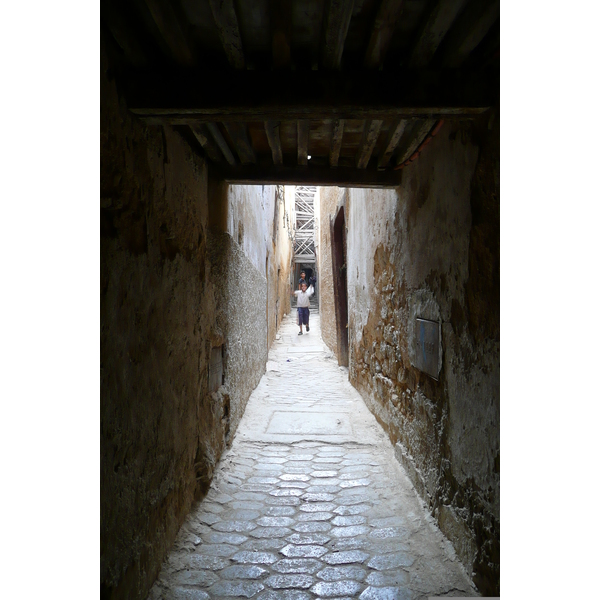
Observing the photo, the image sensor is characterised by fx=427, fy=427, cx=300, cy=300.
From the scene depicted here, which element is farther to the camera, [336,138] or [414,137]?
[414,137]

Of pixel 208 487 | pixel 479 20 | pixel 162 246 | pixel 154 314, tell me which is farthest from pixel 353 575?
pixel 479 20

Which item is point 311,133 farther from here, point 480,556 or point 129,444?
point 480,556

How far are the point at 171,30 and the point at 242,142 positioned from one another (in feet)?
3.85

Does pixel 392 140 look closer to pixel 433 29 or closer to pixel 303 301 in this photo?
pixel 433 29

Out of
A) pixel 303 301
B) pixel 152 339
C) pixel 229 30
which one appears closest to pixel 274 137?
pixel 229 30

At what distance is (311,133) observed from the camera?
263cm

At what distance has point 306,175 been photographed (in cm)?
308

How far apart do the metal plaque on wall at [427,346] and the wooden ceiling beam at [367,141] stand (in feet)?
3.68

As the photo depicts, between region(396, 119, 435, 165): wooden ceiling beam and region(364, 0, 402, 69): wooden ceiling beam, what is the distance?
728 mm

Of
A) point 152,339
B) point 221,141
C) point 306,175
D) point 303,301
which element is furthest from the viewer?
point 303,301

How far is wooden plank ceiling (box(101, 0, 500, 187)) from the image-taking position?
1.43 metres

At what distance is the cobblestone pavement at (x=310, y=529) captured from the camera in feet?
6.43

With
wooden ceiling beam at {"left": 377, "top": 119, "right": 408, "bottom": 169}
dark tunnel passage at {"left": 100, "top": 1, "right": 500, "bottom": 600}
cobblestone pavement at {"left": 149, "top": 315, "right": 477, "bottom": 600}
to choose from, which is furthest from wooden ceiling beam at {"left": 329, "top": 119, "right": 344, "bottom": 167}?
cobblestone pavement at {"left": 149, "top": 315, "right": 477, "bottom": 600}

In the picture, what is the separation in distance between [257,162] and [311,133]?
615 mm
